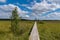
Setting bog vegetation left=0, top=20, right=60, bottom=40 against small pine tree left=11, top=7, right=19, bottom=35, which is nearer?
small pine tree left=11, top=7, right=19, bottom=35

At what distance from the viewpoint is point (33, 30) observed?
2.80 metres

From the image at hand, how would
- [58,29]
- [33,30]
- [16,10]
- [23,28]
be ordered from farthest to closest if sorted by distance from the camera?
[58,29] → [23,28] → [16,10] → [33,30]

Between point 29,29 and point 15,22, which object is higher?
point 15,22

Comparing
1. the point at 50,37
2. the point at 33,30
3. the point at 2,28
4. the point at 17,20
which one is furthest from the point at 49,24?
the point at 33,30

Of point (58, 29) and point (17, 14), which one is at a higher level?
point (17, 14)

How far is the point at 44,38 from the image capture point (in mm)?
7871

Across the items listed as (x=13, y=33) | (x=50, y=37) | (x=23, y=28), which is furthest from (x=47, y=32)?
(x=13, y=33)

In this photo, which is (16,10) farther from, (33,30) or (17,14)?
(33,30)

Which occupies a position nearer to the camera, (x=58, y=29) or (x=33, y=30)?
(x=33, y=30)

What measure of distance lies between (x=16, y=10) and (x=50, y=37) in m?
2.46

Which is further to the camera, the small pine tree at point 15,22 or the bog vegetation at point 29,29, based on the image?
the bog vegetation at point 29,29

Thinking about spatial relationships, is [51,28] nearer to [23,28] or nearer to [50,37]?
[50,37]

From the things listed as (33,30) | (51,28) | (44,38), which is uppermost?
(33,30)

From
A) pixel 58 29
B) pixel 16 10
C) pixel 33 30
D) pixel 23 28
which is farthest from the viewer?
pixel 58 29
